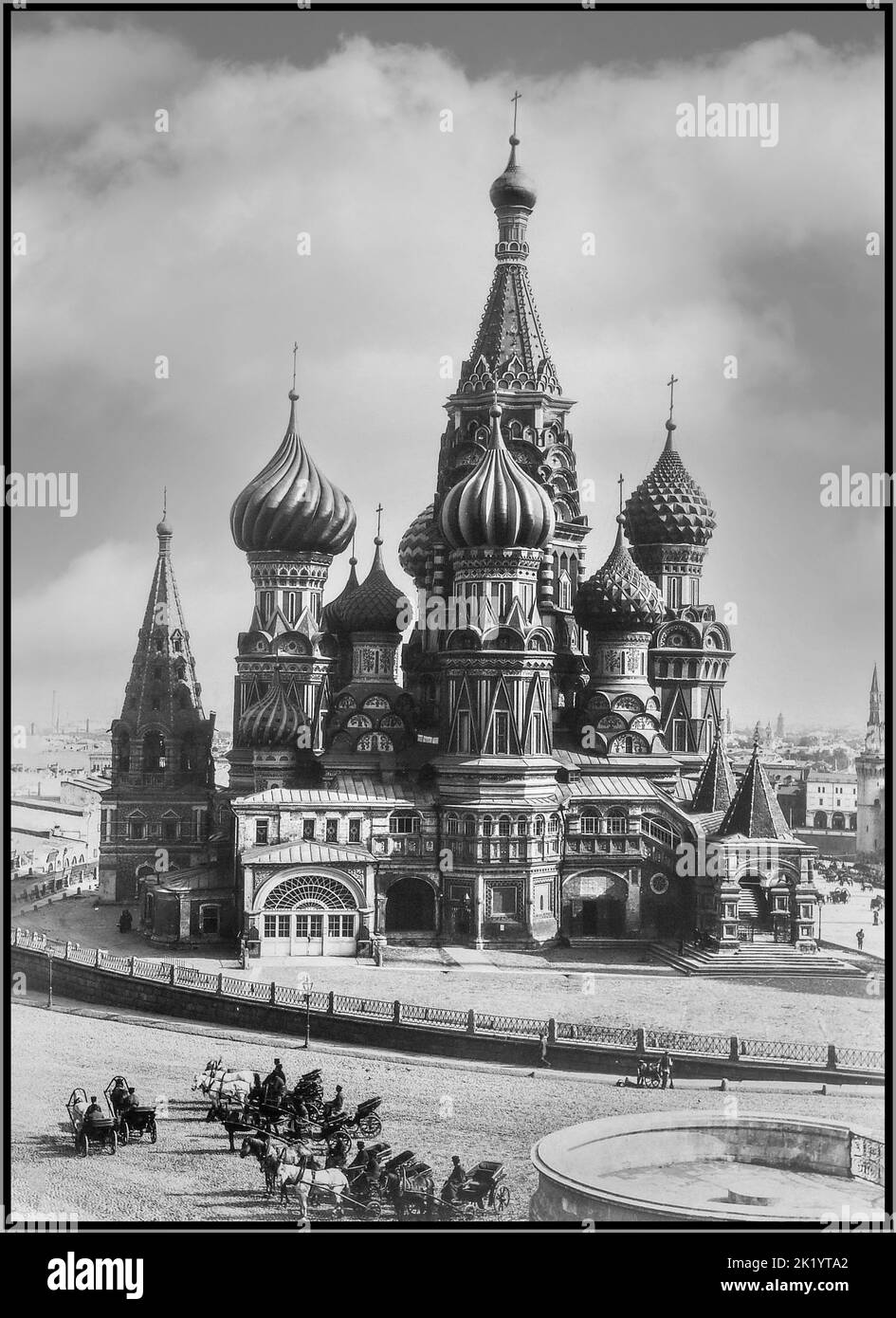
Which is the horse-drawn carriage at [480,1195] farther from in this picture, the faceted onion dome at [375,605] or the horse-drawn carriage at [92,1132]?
the faceted onion dome at [375,605]

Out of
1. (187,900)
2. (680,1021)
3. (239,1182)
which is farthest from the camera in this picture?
(187,900)

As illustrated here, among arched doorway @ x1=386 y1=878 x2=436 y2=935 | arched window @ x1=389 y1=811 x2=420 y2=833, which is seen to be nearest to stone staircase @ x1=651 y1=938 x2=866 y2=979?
arched doorway @ x1=386 y1=878 x2=436 y2=935

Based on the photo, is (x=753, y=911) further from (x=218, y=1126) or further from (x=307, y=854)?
(x=218, y=1126)

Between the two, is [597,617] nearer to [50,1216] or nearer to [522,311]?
[522,311]

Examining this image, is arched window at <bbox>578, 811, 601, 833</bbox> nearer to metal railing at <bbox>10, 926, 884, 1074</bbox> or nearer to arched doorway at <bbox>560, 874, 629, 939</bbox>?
arched doorway at <bbox>560, 874, 629, 939</bbox>
